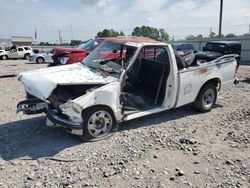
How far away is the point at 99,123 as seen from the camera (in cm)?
486

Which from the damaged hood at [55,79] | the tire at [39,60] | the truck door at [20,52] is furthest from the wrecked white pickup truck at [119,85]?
the truck door at [20,52]

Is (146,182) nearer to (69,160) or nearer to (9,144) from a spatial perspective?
(69,160)

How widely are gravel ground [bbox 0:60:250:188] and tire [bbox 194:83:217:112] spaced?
12.5 inches

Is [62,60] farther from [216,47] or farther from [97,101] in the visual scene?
[216,47]

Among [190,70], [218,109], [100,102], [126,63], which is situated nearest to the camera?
[100,102]

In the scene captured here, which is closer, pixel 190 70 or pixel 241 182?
pixel 241 182

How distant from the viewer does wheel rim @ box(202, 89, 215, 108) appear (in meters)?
6.58

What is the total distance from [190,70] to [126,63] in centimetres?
163

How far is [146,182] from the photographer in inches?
141

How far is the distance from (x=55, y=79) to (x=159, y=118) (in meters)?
2.71

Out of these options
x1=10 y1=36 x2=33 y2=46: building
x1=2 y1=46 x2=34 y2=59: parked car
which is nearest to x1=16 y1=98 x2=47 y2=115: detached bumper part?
x1=2 y1=46 x2=34 y2=59: parked car

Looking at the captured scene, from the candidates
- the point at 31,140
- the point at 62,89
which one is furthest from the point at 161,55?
the point at 31,140

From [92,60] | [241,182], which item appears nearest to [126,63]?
[92,60]

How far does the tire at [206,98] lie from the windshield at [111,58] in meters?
2.23
